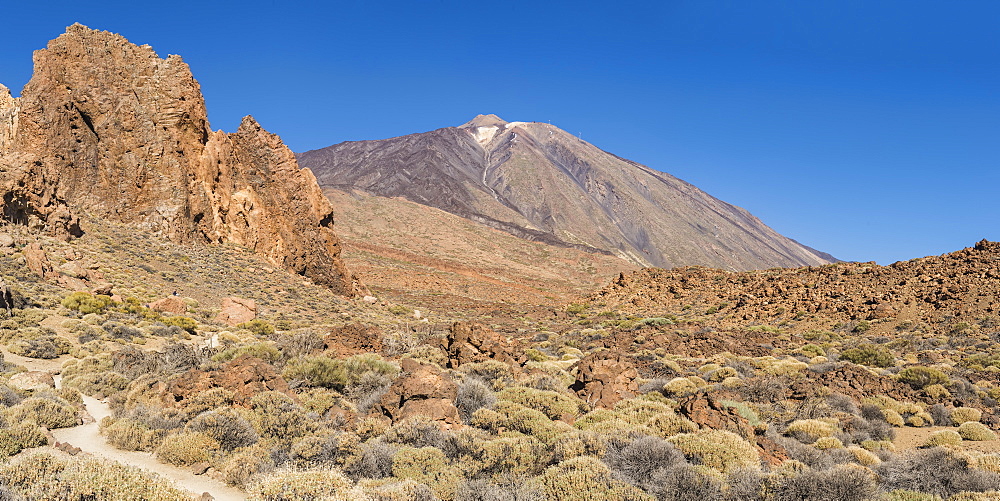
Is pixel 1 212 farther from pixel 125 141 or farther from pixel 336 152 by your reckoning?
pixel 336 152

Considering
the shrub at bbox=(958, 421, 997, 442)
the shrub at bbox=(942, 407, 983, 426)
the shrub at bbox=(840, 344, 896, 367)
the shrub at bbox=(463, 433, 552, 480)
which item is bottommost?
the shrub at bbox=(463, 433, 552, 480)

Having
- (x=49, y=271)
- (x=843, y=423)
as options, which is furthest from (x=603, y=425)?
(x=49, y=271)

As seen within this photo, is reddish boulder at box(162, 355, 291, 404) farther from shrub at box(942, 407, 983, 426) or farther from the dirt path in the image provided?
shrub at box(942, 407, 983, 426)

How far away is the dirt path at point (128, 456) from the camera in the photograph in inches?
215

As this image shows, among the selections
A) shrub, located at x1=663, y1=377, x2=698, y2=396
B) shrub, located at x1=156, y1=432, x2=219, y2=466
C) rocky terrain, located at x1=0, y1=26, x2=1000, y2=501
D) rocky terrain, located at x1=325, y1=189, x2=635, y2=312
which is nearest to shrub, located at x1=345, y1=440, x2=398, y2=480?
rocky terrain, located at x1=0, y1=26, x2=1000, y2=501

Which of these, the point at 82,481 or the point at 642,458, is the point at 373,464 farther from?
the point at 642,458

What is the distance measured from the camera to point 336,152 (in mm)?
187500

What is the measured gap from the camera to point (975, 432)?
7.61 m

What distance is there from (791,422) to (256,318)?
55.3 feet

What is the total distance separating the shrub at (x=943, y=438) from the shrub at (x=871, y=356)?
6.79 m

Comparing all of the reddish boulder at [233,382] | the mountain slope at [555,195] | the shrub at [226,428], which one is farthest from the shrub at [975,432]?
the mountain slope at [555,195]

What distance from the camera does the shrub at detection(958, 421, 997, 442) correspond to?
7.55m

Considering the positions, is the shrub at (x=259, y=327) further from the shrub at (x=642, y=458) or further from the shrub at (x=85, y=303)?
the shrub at (x=642, y=458)

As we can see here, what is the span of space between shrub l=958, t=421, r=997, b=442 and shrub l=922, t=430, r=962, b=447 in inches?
7.2
